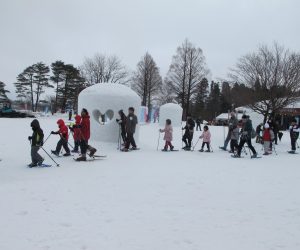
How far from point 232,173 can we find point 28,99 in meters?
56.6

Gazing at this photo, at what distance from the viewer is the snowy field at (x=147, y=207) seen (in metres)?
4.20

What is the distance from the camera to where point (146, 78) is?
4706 centimetres

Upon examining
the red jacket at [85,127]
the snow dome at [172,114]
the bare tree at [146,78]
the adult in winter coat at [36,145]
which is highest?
the bare tree at [146,78]

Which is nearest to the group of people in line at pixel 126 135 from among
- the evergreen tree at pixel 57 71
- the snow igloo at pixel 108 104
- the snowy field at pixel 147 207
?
the snow igloo at pixel 108 104

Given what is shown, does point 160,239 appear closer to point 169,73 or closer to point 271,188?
point 271,188

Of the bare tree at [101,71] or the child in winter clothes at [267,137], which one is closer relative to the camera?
the child in winter clothes at [267,137]

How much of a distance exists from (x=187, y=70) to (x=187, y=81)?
149cm

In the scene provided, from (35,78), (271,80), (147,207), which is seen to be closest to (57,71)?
(35,78)

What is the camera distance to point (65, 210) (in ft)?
17.3

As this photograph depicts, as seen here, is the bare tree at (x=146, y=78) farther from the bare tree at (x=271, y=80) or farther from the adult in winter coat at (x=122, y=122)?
the adult in winter coat at (x=122, y=122)

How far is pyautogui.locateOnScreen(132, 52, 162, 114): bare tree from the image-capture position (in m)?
47.1

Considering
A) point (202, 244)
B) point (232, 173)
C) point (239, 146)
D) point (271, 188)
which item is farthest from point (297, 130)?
point (202, 244)

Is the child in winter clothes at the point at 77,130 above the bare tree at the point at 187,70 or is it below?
below

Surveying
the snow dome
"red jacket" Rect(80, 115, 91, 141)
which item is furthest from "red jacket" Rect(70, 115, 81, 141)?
the snow dome
